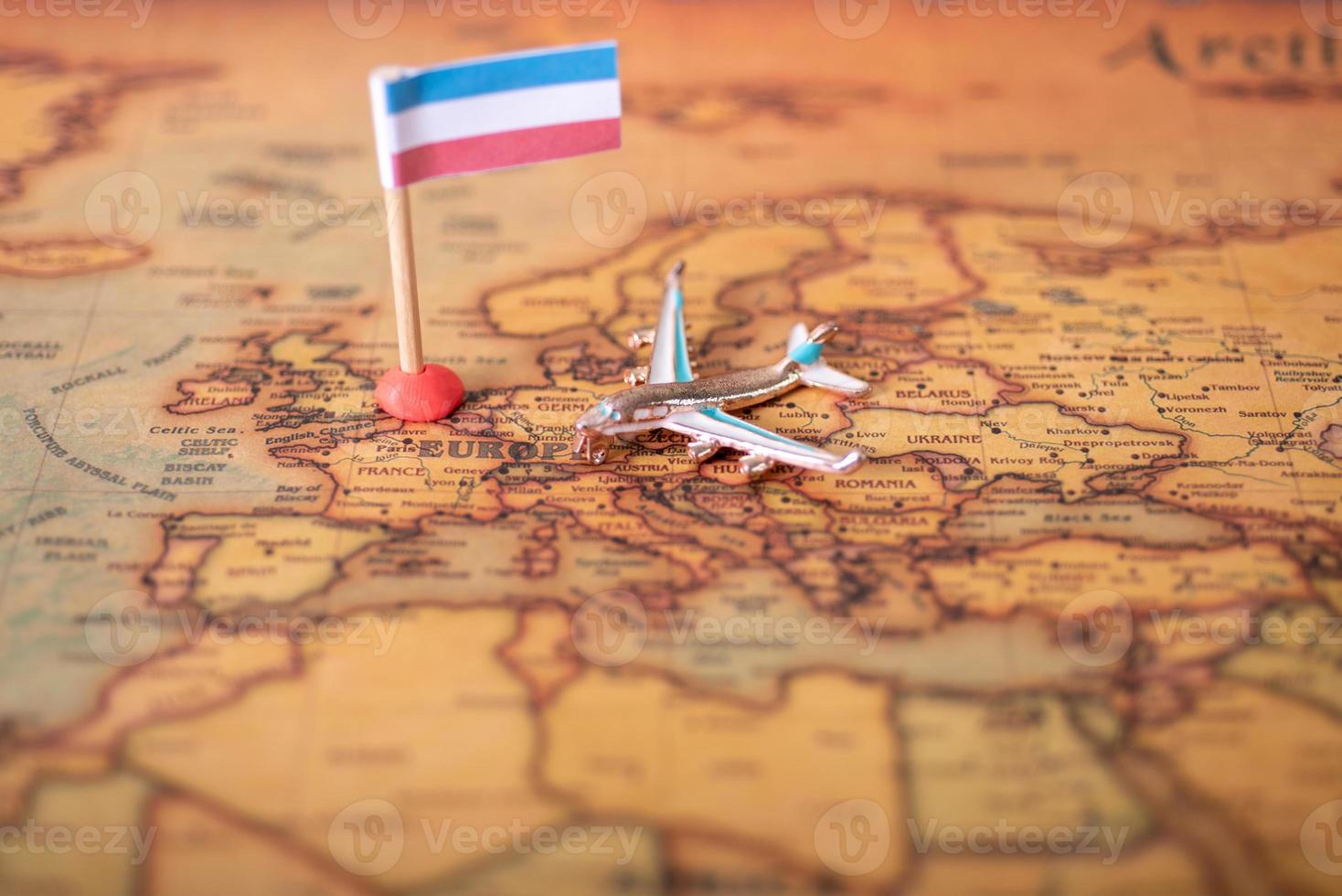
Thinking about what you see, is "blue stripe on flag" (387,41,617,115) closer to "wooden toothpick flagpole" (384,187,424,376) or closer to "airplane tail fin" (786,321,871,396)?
"wooden toothpick flagpole" (384,187,424,376)

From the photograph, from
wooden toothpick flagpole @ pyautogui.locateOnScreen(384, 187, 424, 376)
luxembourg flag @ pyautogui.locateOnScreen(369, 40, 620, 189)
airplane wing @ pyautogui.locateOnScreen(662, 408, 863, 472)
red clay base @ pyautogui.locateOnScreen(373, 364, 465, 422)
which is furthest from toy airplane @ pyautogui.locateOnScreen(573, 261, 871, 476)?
luxembourg flag @ pyautogui.locateOnScreen(369, 40, 620, 189)

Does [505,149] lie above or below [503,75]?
below

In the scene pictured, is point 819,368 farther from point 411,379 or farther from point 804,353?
point 411,379

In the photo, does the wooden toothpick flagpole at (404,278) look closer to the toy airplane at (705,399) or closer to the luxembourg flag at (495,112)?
the luxembourg flag at (495,112)

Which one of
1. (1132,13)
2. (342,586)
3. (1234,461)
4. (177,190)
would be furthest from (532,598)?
(1132,13)

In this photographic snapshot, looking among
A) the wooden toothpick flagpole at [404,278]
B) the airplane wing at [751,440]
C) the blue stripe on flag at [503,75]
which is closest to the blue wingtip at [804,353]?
the airplane wing at [751,440]

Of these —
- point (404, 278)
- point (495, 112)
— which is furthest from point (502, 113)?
point (404, 278)

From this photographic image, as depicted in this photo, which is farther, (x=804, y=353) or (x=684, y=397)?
(x=804, y=353)

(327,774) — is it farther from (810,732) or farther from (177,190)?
(177,190)
